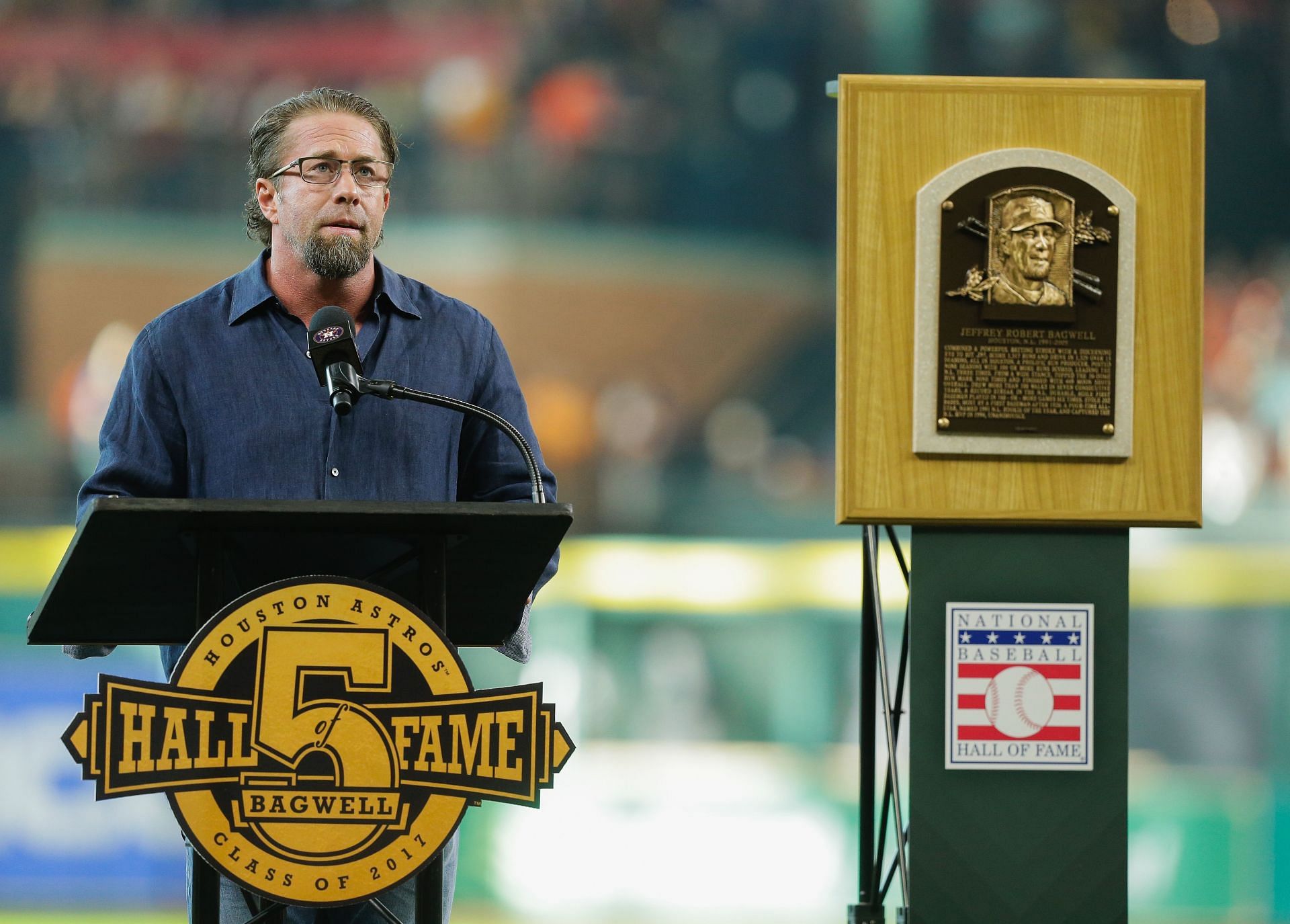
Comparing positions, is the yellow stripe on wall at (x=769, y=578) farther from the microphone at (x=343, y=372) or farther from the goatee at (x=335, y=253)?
the microphone at (x=343, y=372)

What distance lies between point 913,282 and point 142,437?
2.84 feet

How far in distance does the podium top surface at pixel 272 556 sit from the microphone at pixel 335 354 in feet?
0.44

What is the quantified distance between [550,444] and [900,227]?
4278mm

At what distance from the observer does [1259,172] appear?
6.44 meters

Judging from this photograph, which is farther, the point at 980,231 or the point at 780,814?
the point at 780,814

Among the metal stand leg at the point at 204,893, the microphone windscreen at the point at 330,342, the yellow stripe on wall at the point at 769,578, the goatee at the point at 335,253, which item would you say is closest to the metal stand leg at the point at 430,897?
the metal stand leg at the point at 204,893

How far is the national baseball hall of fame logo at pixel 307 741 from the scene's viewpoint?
138cm

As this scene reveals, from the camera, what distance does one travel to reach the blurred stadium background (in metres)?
5.11

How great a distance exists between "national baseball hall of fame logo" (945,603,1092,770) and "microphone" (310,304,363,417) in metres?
0.74

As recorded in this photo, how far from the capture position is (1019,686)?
6.01 feet

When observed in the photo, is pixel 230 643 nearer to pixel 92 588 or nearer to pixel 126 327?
pixel 92 588

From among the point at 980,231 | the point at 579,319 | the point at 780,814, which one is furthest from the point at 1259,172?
the point at 980,231

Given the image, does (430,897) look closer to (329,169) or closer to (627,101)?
(329,169)

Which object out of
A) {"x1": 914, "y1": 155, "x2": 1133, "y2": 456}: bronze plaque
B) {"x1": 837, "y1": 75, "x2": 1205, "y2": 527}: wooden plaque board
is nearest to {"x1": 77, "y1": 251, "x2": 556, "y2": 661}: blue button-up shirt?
{"x1": 837, "y1": 75, "x2": 1205, "y2": 527}: wooden plaque board
